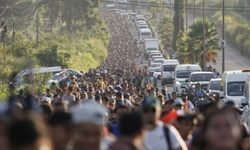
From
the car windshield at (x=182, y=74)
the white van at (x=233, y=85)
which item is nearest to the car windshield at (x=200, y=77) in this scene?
the car windshield at (x=182, y=74)

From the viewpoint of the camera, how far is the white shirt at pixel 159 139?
7.65 metres

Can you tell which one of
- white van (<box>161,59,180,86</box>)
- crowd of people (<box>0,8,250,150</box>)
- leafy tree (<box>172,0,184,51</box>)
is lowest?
white van (<box>161,59,180,86</box>)

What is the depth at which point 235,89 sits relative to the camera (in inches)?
981

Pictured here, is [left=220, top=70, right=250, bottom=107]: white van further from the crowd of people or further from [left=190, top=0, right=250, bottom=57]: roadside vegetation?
[left=190, top=0, right=250, bottom=57]: roadside vegetation

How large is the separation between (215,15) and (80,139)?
375 feet

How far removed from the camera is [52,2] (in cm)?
8938

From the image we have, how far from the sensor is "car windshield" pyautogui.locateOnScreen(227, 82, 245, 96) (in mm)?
24781

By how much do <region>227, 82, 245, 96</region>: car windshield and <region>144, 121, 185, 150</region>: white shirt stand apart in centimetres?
1719

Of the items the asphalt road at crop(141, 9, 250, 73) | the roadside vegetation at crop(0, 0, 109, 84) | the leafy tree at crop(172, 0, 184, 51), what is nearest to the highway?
the asphalt road at crop(141, 9, 250, 73)

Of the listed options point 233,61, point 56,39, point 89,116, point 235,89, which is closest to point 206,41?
point 233,61

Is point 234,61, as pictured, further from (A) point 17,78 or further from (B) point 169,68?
(A) point 17,78

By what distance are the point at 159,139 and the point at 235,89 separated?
17.5 meters

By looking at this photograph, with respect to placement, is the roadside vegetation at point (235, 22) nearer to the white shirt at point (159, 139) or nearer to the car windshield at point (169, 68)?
the car windshield at point (169, 68)

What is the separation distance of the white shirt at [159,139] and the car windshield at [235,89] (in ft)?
56.4
